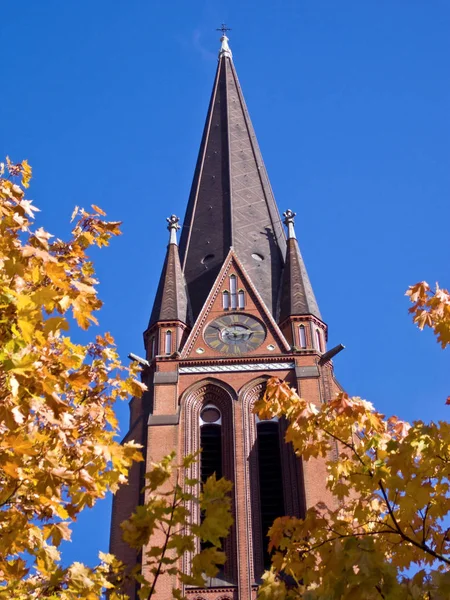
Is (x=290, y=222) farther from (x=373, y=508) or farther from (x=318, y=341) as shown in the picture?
(x=373, y=508)

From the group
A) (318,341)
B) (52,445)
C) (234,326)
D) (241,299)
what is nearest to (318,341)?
(318,341)

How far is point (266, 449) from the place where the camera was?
2644 cm

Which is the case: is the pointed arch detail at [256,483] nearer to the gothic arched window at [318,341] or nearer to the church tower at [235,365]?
the church tower at [235,365]

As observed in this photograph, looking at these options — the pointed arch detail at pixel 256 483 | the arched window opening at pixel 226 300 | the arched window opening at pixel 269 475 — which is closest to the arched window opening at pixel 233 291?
the arched window opening at pixel 226 300

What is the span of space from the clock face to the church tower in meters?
0.05

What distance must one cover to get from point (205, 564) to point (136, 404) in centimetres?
2412

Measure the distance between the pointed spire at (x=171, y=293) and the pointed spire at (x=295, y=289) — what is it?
385 centimetres

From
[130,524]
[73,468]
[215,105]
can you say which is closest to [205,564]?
[130,524]

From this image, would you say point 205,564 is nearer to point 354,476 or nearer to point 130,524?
point 130,524

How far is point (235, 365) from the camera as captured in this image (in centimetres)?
2869

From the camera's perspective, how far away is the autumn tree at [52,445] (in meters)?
4.92

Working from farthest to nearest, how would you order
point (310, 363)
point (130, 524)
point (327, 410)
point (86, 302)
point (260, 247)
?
1. point (260, 247)
2. point (310, 363)
3. point (327, 410)
4. point (86, 302)
5. point (130, 524)

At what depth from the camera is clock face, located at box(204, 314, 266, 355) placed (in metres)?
29.5

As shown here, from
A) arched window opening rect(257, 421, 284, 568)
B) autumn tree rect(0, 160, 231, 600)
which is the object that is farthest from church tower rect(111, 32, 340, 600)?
autumn tree rect(0, 160, 231, 600)
